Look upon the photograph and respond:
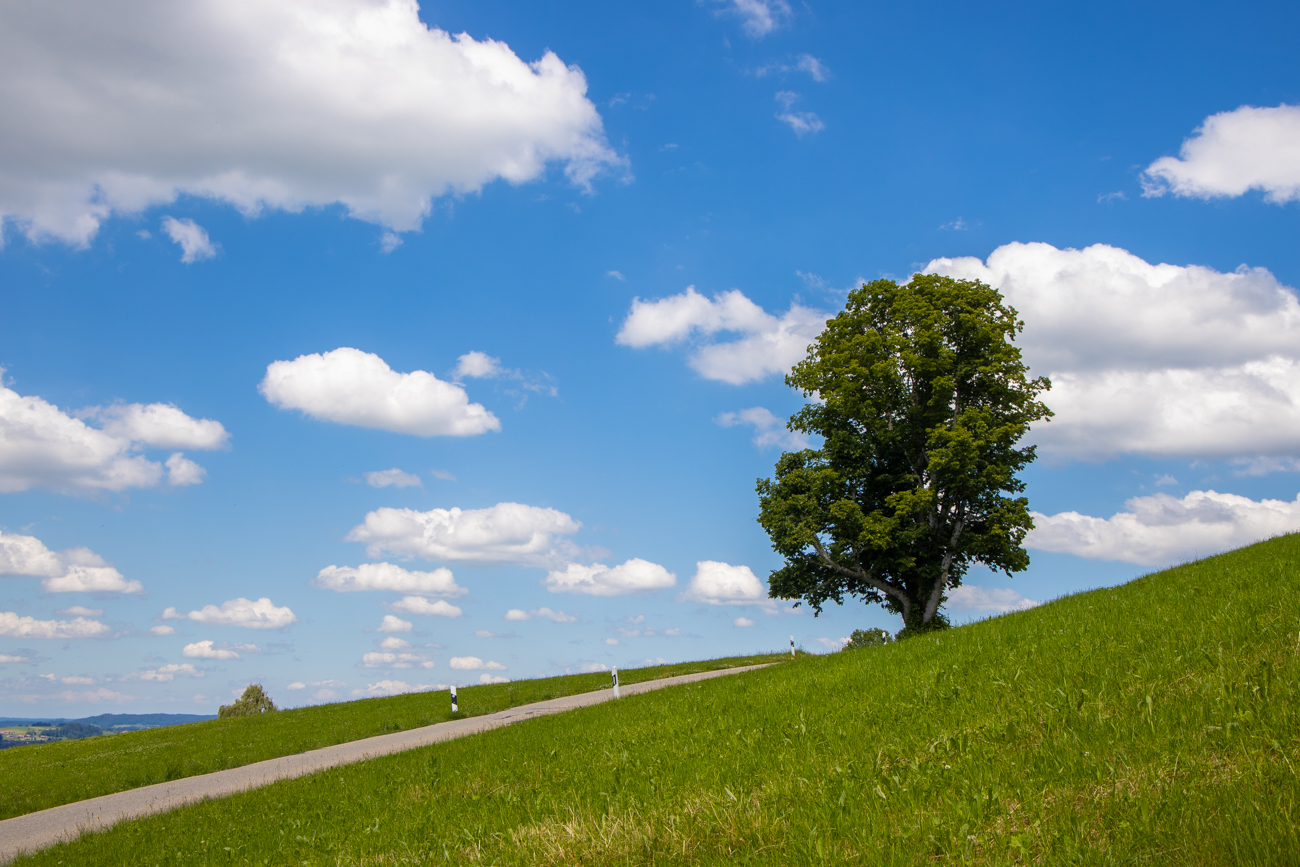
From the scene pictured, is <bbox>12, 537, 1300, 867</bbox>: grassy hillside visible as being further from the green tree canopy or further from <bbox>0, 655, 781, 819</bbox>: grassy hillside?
the green tree canopy

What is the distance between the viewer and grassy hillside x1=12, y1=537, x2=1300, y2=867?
4688 mm

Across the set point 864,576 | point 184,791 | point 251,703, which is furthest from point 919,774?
point 251,703

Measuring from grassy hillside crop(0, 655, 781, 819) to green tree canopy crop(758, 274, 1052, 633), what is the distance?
688 centimetres

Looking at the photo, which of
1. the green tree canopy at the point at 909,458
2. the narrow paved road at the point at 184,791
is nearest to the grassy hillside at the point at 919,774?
the narrow paved road at the point at 184,791

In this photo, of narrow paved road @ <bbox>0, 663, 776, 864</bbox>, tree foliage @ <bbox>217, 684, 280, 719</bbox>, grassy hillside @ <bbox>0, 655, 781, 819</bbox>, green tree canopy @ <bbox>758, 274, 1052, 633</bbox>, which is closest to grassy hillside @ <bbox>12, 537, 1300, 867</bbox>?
narrow paved road @ <bbox>0, 663, 776, 864</bbox>

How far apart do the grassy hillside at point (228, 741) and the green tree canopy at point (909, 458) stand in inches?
271

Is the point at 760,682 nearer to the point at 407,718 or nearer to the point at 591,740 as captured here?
the point at 591,740

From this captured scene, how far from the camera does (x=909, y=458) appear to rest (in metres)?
32.5

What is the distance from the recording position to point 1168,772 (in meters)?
5.12

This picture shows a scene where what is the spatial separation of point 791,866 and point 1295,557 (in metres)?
13.1

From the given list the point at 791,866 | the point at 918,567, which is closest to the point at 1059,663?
the point at 791,866

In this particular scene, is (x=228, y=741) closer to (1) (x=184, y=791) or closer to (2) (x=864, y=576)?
(1) (x=184, y=791)

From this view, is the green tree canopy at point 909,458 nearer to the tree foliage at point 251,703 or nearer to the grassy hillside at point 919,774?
the grassy hillside at point 919,774

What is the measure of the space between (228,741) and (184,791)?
10272mm
